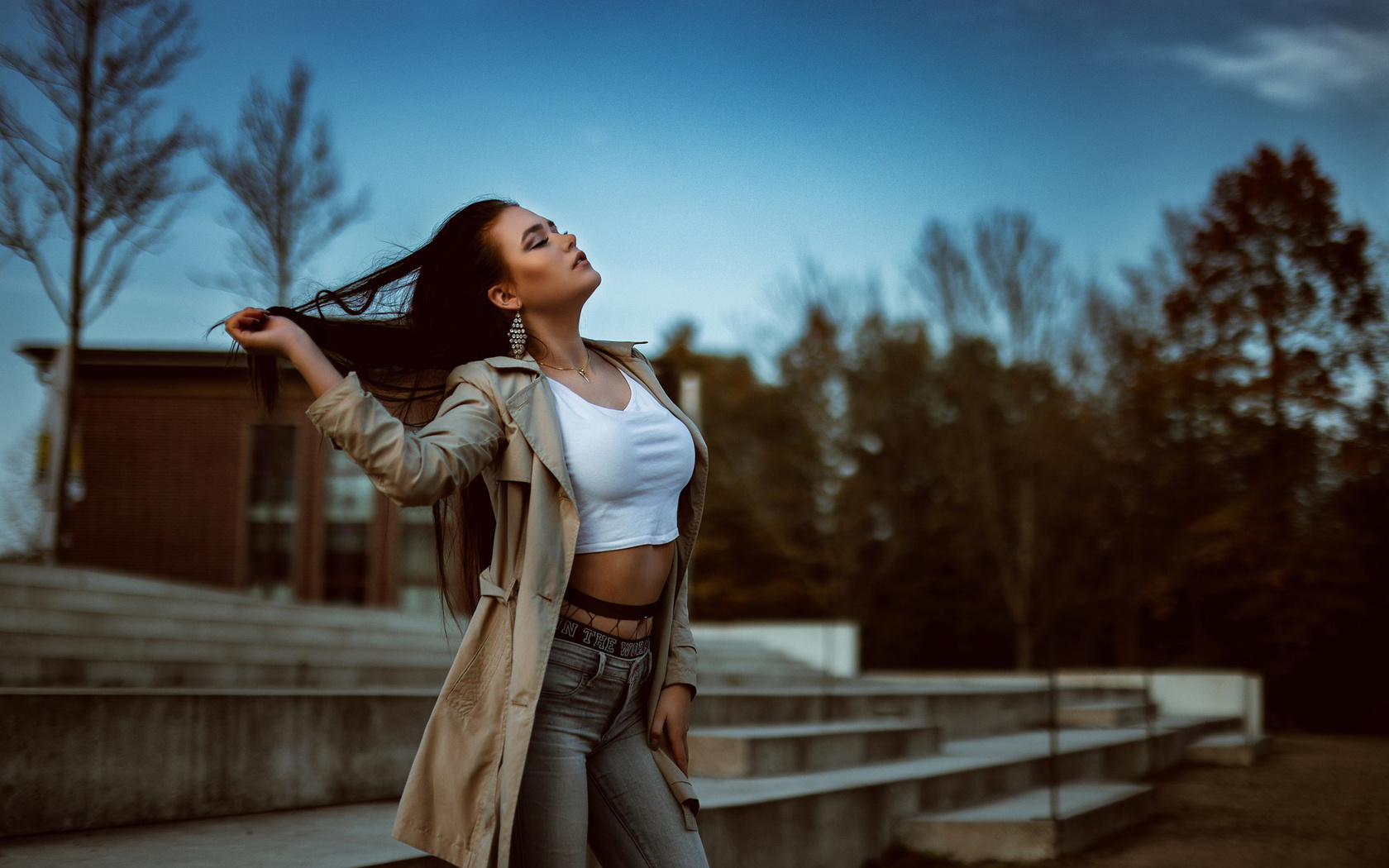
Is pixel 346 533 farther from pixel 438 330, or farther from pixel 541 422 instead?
pixel 541 422

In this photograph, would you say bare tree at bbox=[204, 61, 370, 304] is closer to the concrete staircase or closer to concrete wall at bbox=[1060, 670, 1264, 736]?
the concrete staircase

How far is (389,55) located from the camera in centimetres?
932

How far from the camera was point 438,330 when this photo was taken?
213 cm

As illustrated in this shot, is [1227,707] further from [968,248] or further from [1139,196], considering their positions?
[968,248]

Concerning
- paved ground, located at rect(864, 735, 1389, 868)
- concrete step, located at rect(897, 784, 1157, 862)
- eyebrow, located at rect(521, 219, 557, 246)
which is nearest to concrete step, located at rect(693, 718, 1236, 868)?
concrete step, located at rect(897, 784, 1157, 862)

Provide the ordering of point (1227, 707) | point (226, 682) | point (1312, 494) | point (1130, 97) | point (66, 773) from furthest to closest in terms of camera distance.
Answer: point (1312, 494)
point (1130, 97)
point (1227, 707)
point (226, 682)
point (66, 773)

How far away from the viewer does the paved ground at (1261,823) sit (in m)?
5.72

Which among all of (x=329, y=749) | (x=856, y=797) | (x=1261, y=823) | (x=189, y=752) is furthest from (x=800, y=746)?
(x=1261, y=823)

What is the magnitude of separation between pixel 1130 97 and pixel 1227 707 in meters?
8.35

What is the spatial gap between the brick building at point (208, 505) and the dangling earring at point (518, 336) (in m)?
18.2

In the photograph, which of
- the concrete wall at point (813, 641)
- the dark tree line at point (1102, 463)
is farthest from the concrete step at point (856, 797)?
the dark tree line at point (1102, 463)

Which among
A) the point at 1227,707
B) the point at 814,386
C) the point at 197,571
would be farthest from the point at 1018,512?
the point at 197,571

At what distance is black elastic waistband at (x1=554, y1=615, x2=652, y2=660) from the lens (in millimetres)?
1866

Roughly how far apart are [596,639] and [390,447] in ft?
1.64
